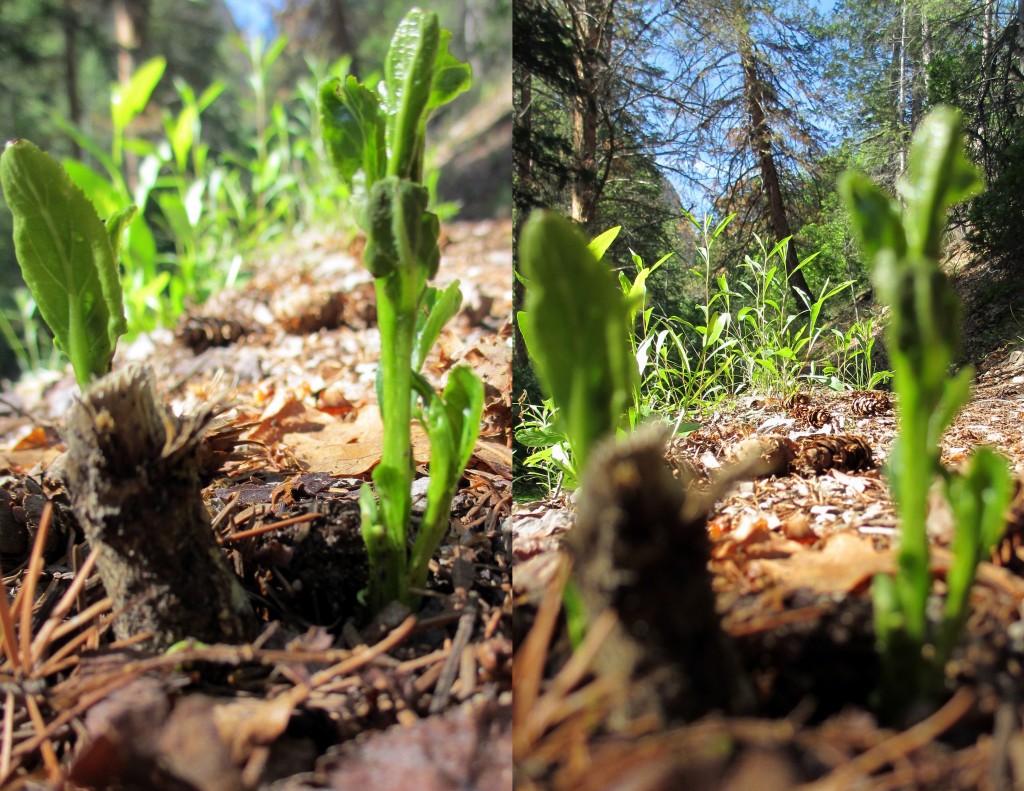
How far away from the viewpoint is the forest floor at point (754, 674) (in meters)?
0.33

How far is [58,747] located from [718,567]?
502 millimetres

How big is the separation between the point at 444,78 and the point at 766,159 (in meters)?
0.32

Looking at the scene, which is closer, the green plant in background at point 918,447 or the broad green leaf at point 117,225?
the green plant in background at point 918,447

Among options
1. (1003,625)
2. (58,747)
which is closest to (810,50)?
(1003,625)

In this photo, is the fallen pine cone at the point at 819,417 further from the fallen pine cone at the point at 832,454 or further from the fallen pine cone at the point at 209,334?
the fallen pine cone at the point at 209,334

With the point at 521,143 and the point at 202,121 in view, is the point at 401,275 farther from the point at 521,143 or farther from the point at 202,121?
the point at 202,121

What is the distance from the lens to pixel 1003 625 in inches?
17.5

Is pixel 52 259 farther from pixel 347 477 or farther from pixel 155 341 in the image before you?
pixel 155 341

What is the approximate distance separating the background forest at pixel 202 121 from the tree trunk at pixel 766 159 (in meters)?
1.79

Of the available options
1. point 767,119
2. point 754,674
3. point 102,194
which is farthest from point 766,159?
point 102,194

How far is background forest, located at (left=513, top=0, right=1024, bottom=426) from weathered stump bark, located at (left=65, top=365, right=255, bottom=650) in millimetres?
386

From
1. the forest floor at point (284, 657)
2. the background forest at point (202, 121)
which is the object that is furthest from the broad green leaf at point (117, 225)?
the background forest at point (202, 121)

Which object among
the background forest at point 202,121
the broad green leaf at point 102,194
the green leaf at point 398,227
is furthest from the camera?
the background forest at point 202,121

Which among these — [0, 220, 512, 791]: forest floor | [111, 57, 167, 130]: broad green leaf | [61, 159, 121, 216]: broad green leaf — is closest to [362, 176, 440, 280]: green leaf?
[0, 220, 512, 791]: forest floor
